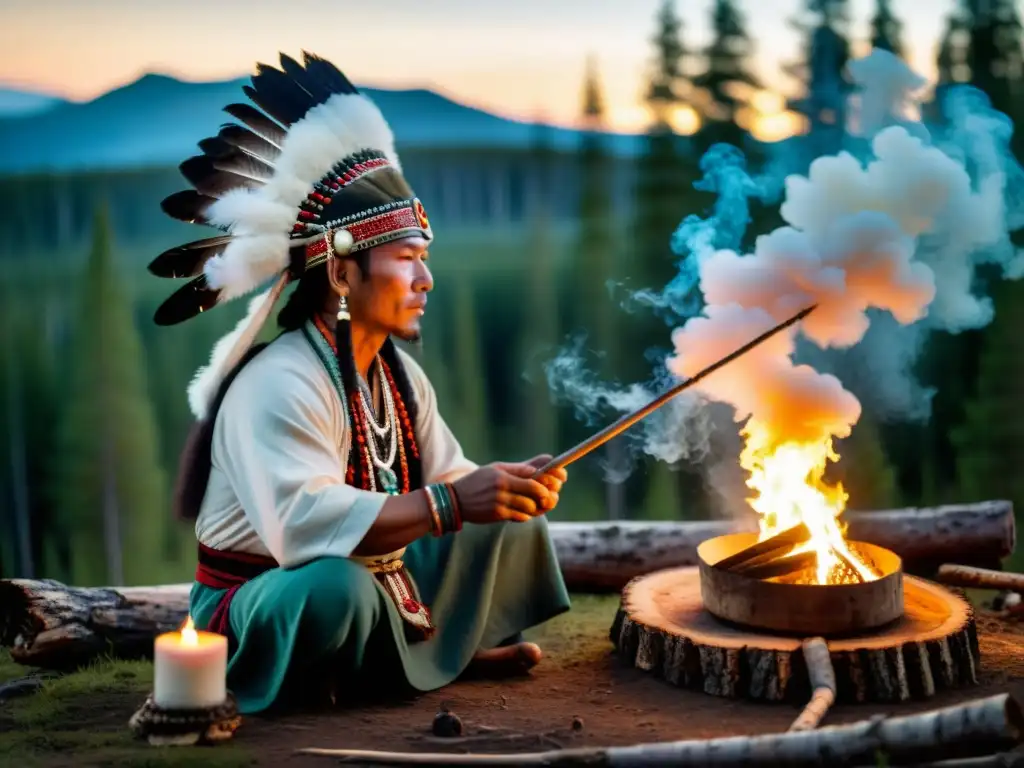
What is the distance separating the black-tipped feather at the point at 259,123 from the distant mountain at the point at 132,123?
66.4 inches

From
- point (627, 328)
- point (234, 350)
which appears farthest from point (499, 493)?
point (627, 328)

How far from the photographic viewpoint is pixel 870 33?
653 cm

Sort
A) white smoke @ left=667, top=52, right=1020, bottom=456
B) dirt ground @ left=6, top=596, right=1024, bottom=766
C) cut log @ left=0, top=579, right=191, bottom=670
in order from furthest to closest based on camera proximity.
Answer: cut log @ left=0, top=579, right=191, bottom=670
white smoke @ left=667, top=52, right=1020, bottom=456
dirt ground @ left=6, top=596, right=1024, bottom=766

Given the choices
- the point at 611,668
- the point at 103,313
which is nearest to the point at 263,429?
the point at 611,668

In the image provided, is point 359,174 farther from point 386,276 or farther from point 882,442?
point 882,442

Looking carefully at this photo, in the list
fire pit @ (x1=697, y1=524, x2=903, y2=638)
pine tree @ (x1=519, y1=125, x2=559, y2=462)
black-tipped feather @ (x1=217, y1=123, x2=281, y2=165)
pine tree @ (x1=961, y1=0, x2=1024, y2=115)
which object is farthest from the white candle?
pine tree @ (x1=961, y1=0, x2=1024, y2=115)

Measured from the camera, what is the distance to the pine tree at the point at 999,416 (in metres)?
6.76

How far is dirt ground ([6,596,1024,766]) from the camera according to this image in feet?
12.0

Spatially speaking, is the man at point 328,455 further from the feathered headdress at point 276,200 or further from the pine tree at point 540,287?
the pine tree at point 540,287

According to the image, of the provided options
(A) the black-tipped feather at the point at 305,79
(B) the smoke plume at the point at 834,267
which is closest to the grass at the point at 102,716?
(B) the smoke plume at the point at 834,267

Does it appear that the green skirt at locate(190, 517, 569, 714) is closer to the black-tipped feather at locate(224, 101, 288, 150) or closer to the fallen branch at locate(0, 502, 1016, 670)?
the fallen branch at locate(0, 502, 1016, 670)

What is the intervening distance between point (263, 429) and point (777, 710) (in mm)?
1925

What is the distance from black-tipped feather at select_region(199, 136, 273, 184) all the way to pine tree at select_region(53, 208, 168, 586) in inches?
77.4

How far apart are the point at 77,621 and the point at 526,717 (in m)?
1.95
